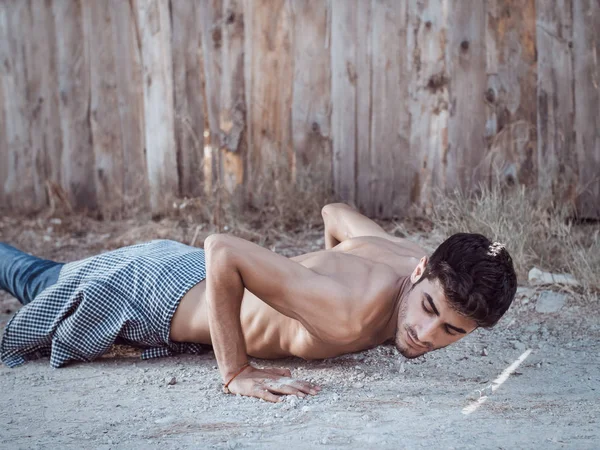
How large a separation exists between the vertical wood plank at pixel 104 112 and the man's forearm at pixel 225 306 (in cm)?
322

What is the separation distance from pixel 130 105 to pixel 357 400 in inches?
145

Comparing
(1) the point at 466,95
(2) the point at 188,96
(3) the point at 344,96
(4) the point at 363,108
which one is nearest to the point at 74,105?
(2) the point at 188,96

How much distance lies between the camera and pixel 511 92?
490 cm

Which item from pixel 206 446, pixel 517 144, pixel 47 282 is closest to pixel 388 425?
pixel 206 446

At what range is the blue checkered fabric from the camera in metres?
3.33

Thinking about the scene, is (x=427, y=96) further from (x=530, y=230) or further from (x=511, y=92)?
(x=530, y=230)

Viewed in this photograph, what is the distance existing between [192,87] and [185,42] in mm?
314

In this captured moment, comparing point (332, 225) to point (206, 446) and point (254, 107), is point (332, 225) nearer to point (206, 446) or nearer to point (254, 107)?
point (206, 446)

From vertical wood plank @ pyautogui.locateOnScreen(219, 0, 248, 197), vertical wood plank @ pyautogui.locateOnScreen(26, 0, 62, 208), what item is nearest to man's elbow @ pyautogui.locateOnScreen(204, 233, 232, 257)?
vertical wood plank @ pyautogui.locateOnScreen(219, 0, 248, 197)

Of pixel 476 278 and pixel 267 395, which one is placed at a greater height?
pixel 476 278

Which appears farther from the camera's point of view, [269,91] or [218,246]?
[269,91]

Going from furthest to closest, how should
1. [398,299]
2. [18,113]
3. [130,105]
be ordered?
1. [18,113]
2. [130,105]
3. [398,299]

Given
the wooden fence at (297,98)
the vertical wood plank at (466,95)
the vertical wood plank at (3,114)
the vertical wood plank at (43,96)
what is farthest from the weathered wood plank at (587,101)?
the vertical wood plank at (3,114)

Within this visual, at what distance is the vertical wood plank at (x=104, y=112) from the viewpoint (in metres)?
5.81
